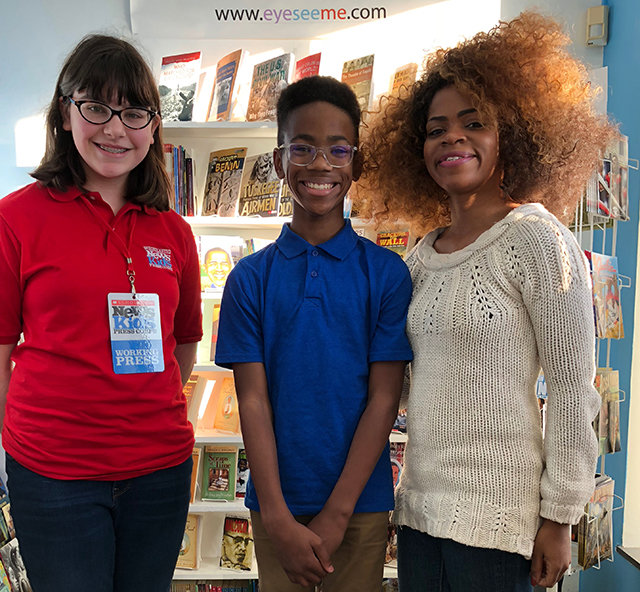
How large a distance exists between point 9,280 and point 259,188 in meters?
1.51

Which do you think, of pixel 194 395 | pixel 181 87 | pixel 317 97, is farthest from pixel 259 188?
pixel 317 97

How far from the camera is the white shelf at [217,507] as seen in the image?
239 centimetres

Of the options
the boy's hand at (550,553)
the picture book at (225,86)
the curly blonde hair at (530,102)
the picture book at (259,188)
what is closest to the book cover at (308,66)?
the picture book at (225,86)

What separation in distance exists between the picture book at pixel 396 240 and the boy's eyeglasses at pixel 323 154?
3.90ft

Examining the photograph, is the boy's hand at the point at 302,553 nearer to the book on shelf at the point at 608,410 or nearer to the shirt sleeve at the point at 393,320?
the shirt sleeve at the point at 393,320

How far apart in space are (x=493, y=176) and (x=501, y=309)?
1.18 ft

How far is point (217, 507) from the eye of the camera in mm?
2408

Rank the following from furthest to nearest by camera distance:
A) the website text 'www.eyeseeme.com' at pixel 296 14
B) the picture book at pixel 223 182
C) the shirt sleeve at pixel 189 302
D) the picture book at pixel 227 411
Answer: the website text 'www.eyeseeme.com' at pixel 296 14
the picture book at pixel 223 182
the picture book at pixel 227 411
the shirt sleeve at pixel 189 302

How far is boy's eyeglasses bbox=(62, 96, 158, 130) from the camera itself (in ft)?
4.05

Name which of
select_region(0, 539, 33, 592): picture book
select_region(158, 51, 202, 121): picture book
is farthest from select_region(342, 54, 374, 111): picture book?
select_region(0, 539, 33, 592): picture book

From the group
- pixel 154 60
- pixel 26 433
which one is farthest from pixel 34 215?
pixel 154 60

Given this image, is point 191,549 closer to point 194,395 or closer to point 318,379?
point 194,395

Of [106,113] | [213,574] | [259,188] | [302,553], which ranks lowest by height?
[213,574]

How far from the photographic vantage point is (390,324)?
47.2 inches
